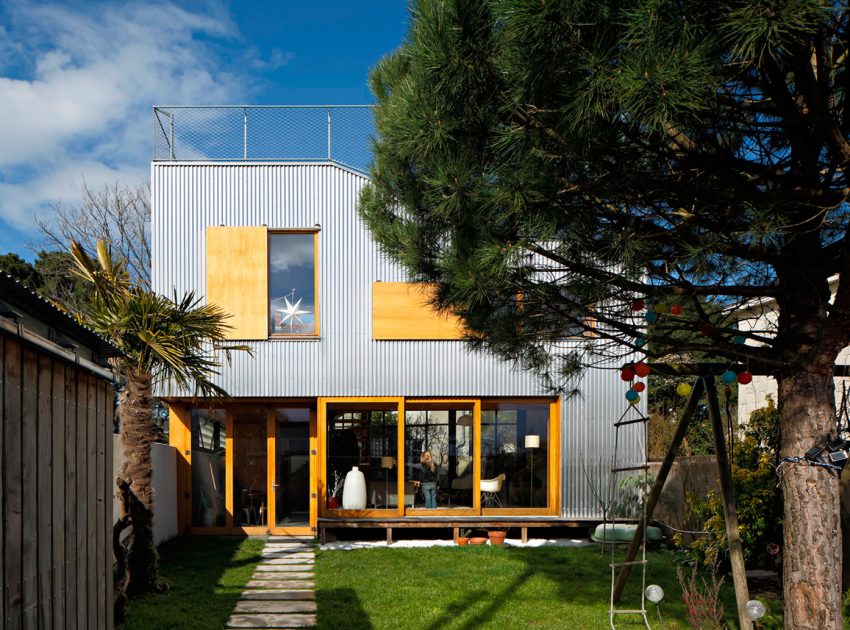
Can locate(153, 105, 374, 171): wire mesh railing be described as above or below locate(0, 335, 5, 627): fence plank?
above

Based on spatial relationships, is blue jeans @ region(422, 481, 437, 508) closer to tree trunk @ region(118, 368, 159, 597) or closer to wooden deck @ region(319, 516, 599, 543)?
wooden deck @ region(319, 516, 599, 543)

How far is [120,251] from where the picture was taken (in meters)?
22.6

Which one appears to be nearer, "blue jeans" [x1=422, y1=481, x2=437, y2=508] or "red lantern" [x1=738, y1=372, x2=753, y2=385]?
"red lantern" [x1=738, y1=372, x2=753, y2=385]

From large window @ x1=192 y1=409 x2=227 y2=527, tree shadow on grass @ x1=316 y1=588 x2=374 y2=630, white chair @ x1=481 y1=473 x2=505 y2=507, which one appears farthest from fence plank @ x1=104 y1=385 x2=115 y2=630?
white chair @ x1=481 y1=473 x2=505 y2=507

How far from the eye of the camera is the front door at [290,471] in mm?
12836

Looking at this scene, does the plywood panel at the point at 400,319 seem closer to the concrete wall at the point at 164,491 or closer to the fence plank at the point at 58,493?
the concrete wall at the point at 164,491

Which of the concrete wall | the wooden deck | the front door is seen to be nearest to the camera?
the concrete wall

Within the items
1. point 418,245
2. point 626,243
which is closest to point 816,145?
point 626,243

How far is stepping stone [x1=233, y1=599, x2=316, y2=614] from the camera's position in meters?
7.83

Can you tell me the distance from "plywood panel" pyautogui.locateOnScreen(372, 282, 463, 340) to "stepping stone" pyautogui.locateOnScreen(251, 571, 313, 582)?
411 cm

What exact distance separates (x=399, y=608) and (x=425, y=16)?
5.85 meters

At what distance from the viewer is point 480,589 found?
8.69 metres

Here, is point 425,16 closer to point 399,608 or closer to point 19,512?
point 19,512

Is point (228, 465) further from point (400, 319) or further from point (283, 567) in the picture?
point (400, 319)
